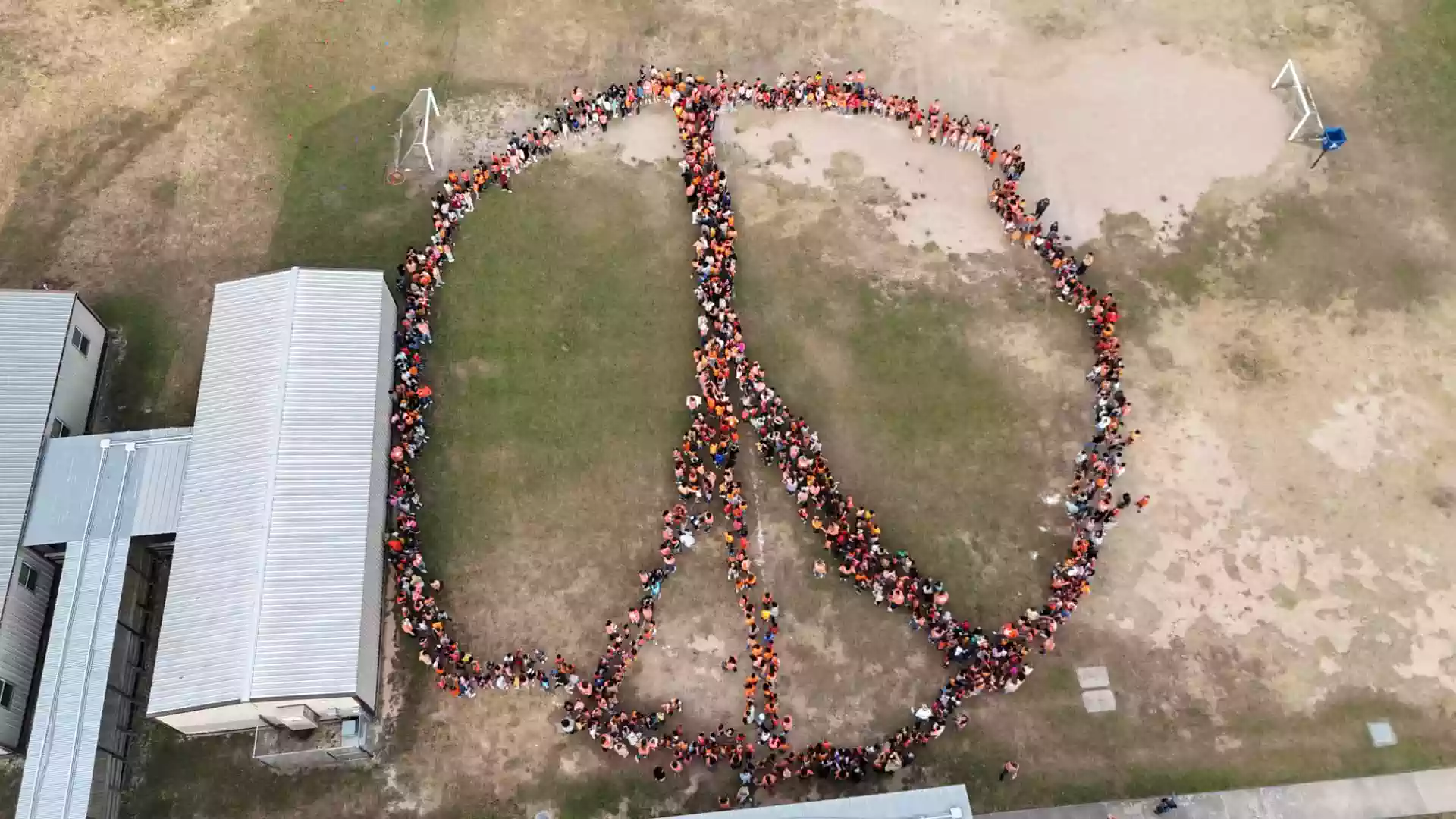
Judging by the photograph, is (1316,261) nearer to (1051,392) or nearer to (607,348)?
(1051,392)

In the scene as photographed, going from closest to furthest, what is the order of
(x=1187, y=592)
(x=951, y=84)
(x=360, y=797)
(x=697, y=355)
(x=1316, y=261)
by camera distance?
(x=360, y=797) → (x=1187, y=592) → (x=697, y=355) → (x=1316, y=261) → (x=951, y=84)

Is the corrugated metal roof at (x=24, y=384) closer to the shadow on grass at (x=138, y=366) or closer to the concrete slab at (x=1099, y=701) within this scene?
the shadow on grass at (x=138, y=366)

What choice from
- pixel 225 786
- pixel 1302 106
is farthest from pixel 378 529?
pixel 1302 106

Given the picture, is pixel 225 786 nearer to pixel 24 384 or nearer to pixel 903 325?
pixel 24 384

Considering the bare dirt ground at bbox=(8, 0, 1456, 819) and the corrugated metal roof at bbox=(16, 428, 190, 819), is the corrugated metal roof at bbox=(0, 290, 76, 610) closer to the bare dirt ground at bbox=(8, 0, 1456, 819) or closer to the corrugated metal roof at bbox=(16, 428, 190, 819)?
the corrugated metal roof at bbox=(16, 428, 190, 819)

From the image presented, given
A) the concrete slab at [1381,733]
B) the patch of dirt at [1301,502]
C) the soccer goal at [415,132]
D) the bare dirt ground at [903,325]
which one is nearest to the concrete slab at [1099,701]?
the bare dirt ground at [903,325]

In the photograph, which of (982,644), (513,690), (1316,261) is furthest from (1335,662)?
(513,690)
